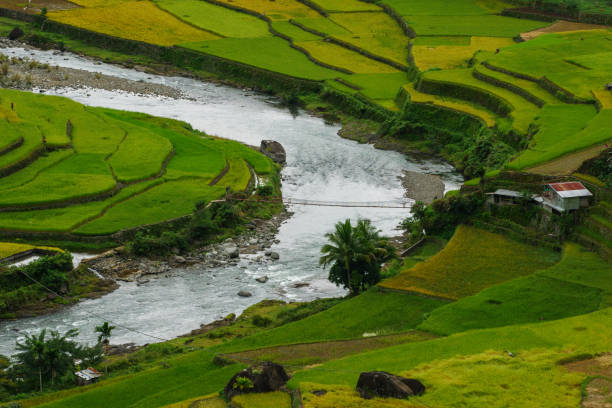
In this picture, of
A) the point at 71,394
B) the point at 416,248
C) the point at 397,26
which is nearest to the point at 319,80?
the point at 397,26

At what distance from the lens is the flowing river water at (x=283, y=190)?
48344mm

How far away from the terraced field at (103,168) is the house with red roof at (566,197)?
2238 centimetres

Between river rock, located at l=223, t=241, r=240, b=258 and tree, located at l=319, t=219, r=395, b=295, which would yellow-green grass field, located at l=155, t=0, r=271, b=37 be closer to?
river rock, located at l=223, t=241, r=240, b=258

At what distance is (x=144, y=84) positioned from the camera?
97062 mm

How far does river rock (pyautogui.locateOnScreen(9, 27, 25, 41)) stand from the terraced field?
31979 millimetres

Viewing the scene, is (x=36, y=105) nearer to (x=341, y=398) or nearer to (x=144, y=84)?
(x=144, y=84)

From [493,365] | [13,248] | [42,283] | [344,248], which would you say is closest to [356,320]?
[344,248]

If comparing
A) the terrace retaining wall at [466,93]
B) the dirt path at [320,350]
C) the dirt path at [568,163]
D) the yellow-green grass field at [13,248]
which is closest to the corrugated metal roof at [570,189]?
the dirt path at [568,163]

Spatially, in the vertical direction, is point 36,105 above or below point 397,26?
below

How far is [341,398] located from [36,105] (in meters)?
54.5

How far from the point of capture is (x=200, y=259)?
2216 inches

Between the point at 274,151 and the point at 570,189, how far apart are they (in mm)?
30441

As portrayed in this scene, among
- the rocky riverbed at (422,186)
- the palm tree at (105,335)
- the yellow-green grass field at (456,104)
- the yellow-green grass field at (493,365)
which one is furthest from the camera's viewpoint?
the yellow-green grass field at (456,104)

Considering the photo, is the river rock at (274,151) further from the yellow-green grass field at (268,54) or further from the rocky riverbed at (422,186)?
the yellow-green grass field at (268,54)
